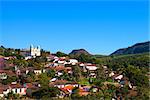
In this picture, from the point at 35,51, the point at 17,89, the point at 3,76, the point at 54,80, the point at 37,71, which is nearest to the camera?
the point at 17,89

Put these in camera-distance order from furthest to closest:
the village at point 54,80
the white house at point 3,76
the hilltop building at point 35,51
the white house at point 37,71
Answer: the hilltop building at point 35,51 → the white house at point 37,71 → the white house at point 3,76 → the village at point 54,80

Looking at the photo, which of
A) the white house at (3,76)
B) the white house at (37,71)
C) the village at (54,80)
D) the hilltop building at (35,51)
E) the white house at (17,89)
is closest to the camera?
the white house at (17,89)

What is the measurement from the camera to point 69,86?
2008 centimetres

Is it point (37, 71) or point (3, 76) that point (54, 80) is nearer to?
point (37, 71)

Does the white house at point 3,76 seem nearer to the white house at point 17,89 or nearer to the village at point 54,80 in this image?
the village at point 54,80

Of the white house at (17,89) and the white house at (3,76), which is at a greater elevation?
the white house at (3,76)

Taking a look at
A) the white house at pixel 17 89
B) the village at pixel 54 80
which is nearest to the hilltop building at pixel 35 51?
the village at pixel 54 80

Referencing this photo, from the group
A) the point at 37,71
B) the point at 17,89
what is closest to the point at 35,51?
the point at 37,71

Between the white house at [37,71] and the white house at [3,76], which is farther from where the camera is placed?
the white house at [37,71]

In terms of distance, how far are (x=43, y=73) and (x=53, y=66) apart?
4456mm

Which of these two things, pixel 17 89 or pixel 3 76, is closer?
pixel 17 89

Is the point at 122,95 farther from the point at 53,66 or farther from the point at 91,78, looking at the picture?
the point at 53,66

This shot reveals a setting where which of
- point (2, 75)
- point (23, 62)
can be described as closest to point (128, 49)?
point (23, 62)

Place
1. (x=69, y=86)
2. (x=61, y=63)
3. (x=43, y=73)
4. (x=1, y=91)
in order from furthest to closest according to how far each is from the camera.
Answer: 1. (x=61, y=63)
2. (x=43, y=73)
3. (x=69, y=86)
4. (x=1, y=91)
